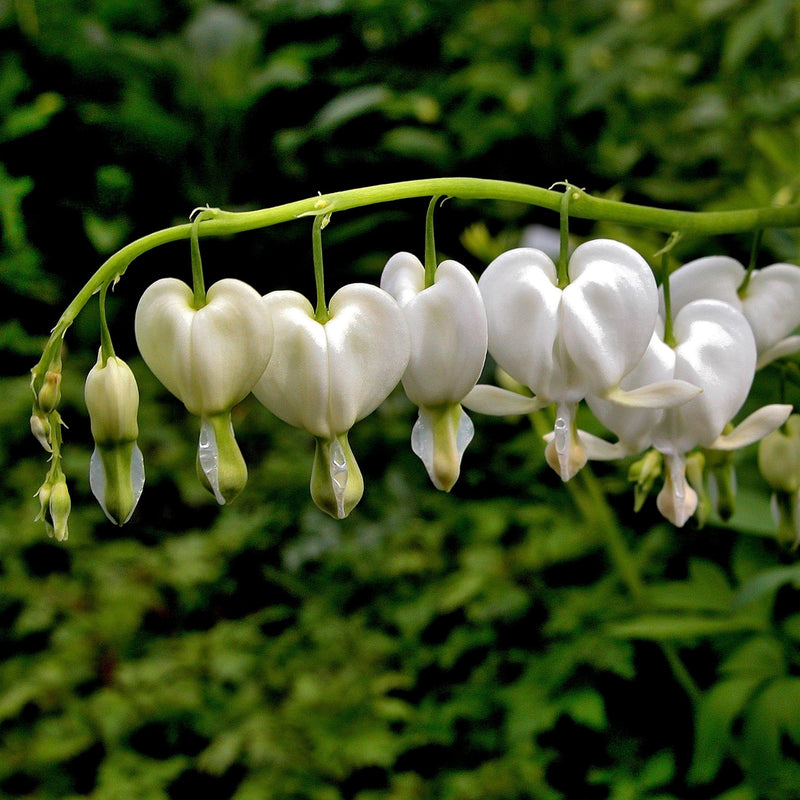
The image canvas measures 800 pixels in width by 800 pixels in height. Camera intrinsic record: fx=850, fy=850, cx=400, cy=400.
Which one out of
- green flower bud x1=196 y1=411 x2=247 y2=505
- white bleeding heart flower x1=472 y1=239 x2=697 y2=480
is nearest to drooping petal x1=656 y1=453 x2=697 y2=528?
white bleeding heart flower x1=472 y1=239 x2=697 y2=480

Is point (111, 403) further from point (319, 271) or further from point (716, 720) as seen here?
point (716, 720)

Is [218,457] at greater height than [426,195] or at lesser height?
lesser

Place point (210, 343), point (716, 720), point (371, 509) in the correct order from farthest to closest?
point (371, 509), point (716, 720), point (210, 343)

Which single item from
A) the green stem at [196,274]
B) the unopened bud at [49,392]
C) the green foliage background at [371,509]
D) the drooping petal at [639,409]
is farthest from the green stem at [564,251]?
the green foliage background at [371,509]

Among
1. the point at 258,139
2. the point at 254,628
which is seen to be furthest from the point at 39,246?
the point at 254,628

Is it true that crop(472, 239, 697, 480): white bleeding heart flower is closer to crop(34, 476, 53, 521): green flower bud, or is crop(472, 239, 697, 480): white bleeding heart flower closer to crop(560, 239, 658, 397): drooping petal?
crop(560, 239, 658, 397): drooping petal

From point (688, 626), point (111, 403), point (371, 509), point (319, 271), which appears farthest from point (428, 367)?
point (371, 509)

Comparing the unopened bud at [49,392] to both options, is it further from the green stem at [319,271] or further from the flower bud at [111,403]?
the green stem at [319,271]

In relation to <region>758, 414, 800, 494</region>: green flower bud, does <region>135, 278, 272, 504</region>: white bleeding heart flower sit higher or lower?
higher
